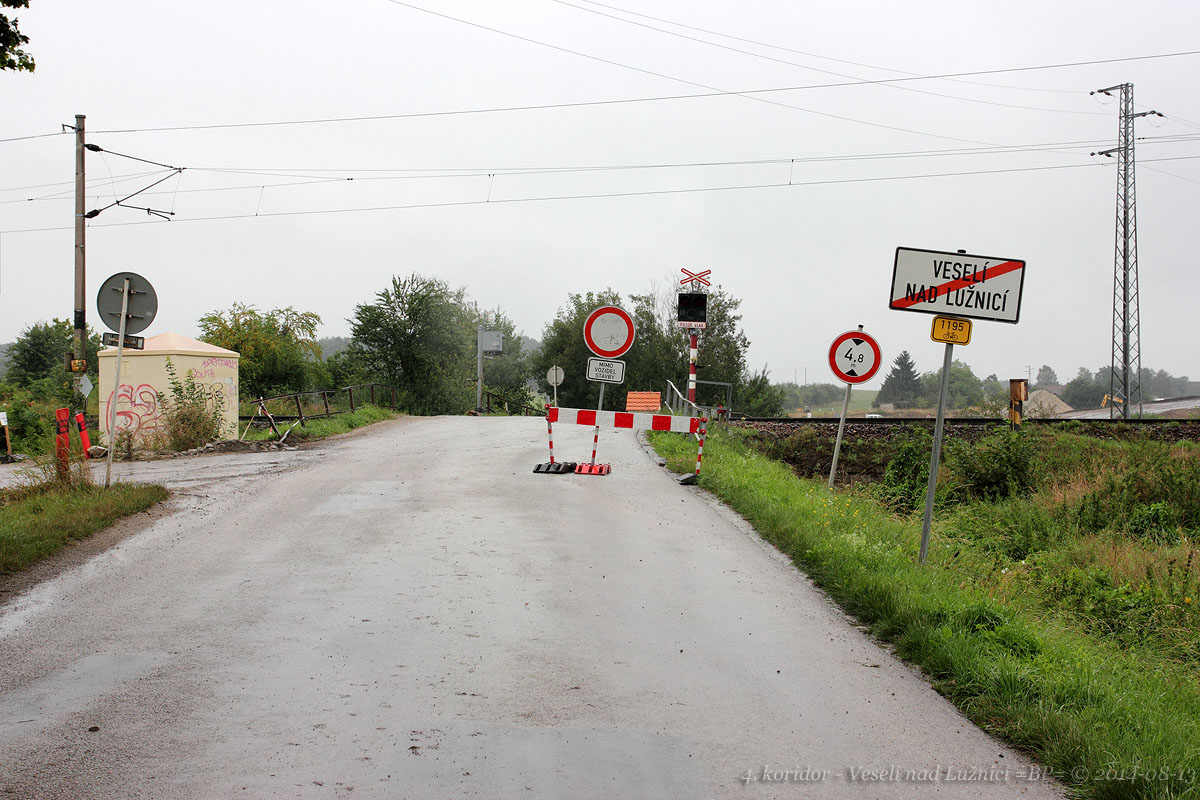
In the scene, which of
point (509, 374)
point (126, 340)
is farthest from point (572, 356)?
point (126, 340)

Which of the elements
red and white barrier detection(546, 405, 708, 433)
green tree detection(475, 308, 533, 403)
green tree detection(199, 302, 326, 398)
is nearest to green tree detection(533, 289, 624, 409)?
green tree detection(475, 308, 533, 403)

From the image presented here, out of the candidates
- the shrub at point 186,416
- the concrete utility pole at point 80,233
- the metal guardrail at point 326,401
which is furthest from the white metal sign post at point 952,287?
the concrete utility pole at point 80,233

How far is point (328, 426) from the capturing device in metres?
25.3

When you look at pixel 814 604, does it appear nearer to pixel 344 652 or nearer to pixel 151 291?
pixel 344 652

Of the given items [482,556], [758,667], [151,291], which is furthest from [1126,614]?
[151,291]

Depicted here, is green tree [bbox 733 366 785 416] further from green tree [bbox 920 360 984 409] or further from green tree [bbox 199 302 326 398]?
green tree [bbox 920 360 984 409]

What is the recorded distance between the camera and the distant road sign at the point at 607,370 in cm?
1387

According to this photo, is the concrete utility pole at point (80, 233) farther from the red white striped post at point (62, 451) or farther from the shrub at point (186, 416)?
the red white striped post at point (62, 451)

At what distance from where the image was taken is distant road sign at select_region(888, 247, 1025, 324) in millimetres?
7457

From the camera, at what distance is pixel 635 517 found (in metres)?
10.7

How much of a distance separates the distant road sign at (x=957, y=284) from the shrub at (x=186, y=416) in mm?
16746

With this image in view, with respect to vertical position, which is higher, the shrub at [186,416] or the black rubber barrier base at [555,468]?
the shrub at [186,416]

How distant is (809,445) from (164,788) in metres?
20.6

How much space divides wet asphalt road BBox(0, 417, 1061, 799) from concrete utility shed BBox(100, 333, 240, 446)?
11436 mm
